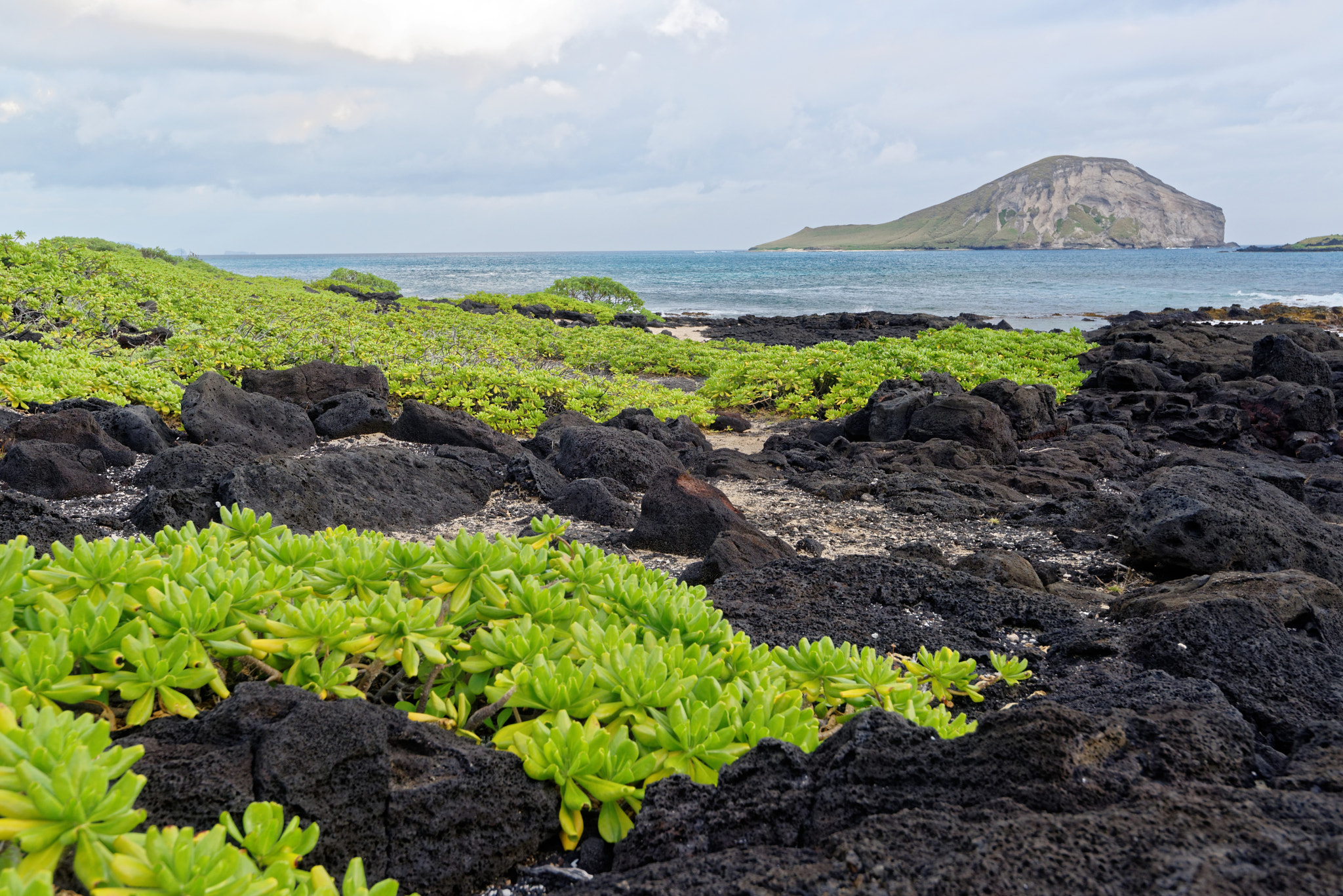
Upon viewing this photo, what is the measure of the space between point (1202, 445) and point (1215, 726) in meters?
9.15

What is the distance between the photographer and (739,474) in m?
7.38

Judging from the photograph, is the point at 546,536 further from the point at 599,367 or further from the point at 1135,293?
the point at 1135,293

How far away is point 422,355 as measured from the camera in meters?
11.8

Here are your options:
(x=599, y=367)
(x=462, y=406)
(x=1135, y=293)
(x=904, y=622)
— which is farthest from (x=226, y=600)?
(x=1135, y=293)

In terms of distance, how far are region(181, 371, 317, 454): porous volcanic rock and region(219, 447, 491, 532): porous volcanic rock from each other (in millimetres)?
1311

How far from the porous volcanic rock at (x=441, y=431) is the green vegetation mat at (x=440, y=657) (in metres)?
4.63

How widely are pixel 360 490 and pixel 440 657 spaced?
12.9 ft

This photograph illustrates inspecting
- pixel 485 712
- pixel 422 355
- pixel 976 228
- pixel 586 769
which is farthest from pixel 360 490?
pixel 976 228

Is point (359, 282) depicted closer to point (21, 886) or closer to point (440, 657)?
point (440, 657)

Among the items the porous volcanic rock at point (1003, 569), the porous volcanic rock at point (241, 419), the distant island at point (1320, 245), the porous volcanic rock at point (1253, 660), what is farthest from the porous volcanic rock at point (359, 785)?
the distant island at point (1320, 245)

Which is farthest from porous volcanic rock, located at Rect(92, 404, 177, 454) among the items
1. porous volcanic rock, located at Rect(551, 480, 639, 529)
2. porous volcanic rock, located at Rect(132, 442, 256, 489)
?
porous volcanic rock, located at Rect(551, 480, 639, 529)

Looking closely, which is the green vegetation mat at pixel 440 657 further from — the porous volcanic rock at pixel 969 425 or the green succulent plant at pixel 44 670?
the porous volcanic rock at pixel 969 425

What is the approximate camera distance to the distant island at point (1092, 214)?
488 feet

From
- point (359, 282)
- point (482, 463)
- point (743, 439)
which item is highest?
point (359, 282)
